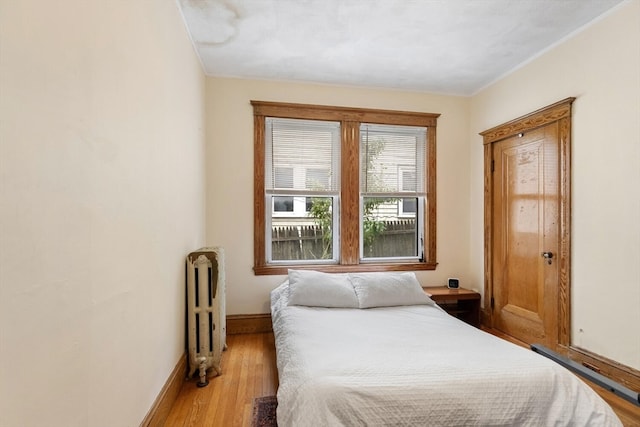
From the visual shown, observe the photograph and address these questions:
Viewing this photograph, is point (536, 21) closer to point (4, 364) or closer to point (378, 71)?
point (378, 71)

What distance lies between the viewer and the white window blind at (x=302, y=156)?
139 inches

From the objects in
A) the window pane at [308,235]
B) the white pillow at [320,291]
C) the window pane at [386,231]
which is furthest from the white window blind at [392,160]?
the white pillow at [320,291]

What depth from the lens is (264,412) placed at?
1.99 m

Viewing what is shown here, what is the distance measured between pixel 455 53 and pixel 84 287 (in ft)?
11.1

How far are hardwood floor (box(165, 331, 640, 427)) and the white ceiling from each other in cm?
285

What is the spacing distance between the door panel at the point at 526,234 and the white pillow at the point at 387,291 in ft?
3.41

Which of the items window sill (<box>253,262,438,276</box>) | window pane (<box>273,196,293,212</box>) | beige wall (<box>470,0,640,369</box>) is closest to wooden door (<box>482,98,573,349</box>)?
beige wall (<box>470,0,640,369</box>)

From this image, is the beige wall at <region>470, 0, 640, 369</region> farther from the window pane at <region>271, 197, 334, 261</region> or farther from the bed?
the window pane at <region>271, 197, 334, 261</region>

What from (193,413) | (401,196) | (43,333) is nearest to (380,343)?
(193,413)

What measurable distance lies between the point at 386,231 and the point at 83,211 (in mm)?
3274

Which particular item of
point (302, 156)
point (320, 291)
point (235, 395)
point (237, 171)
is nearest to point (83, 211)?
point (235, 395)

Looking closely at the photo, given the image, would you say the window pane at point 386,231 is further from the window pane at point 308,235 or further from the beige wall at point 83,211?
the beige wall at point 83,211

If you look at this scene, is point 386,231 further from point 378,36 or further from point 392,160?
point 378,36

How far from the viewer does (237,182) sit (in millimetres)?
3426
